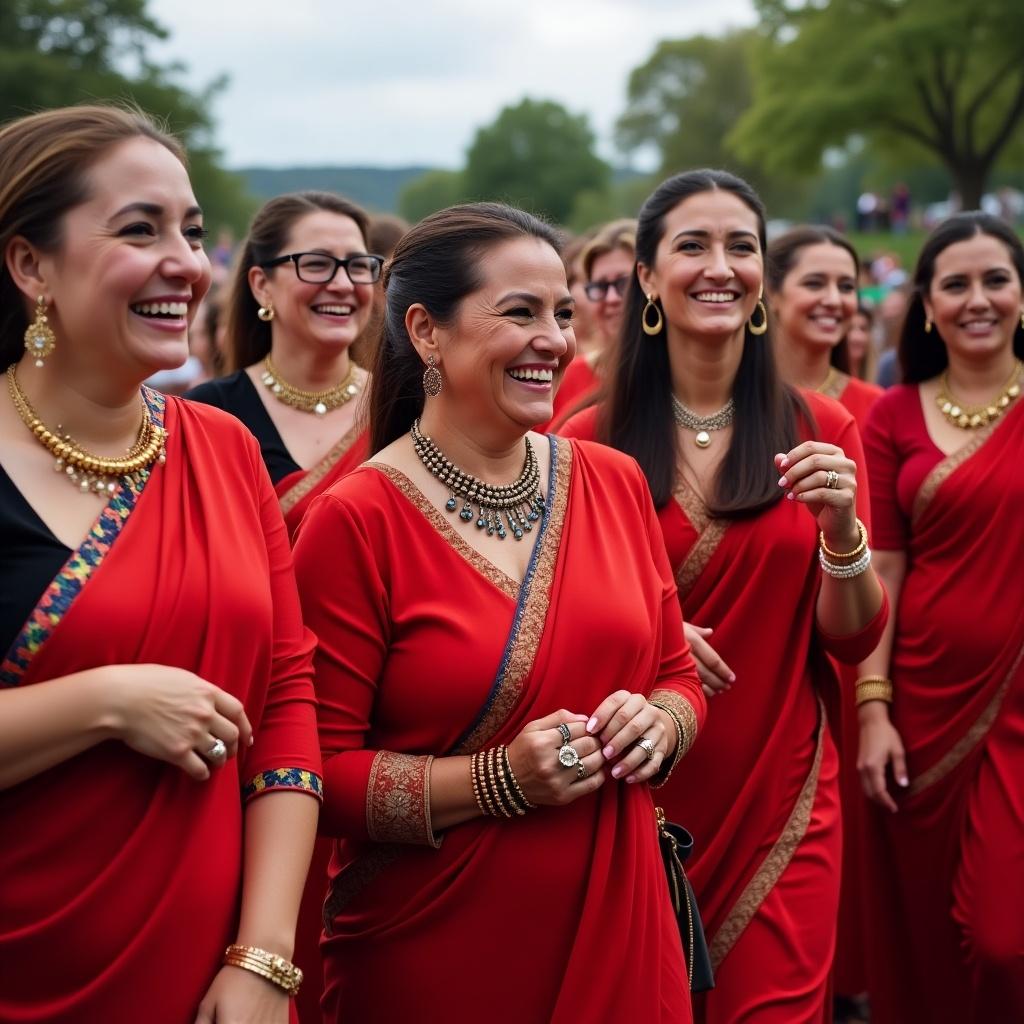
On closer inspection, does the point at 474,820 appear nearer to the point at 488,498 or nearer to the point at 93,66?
the point at 488,498

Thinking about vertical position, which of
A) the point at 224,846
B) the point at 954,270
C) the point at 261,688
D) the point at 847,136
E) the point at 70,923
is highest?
the point at 847,136

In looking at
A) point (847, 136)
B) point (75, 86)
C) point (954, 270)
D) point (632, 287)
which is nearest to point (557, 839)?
point (632, 287)

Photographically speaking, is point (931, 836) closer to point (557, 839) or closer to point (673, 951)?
point (673, 951)

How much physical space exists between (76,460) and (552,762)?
1067mm

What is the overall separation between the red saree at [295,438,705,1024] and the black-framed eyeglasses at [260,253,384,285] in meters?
2.27

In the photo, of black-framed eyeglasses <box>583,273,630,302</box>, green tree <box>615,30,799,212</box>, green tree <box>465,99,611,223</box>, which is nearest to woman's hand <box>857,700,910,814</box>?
black-framed eyeglasses <box>583,273,630,302</box>

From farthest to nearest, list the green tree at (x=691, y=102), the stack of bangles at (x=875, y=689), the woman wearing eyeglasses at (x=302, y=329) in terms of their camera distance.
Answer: the green tree at (x=691, y=102)
the woman wearing eyeglasses at (x=302, y=329)
the stack of bangles at (x=875, y=689)

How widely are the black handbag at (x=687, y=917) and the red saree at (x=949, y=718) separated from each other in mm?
1390

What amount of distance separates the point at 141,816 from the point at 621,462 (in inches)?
57.7

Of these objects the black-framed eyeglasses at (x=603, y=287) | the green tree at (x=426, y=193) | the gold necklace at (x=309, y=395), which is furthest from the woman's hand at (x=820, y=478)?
the green tree at (x=426, y=193)

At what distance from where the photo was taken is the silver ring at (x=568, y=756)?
298 cm

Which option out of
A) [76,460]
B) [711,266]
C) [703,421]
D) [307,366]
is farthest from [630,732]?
[307,366]

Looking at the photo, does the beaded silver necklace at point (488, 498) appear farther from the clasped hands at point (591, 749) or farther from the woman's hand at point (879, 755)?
the woman's hand at point (879, 755)

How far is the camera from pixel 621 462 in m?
3.61
